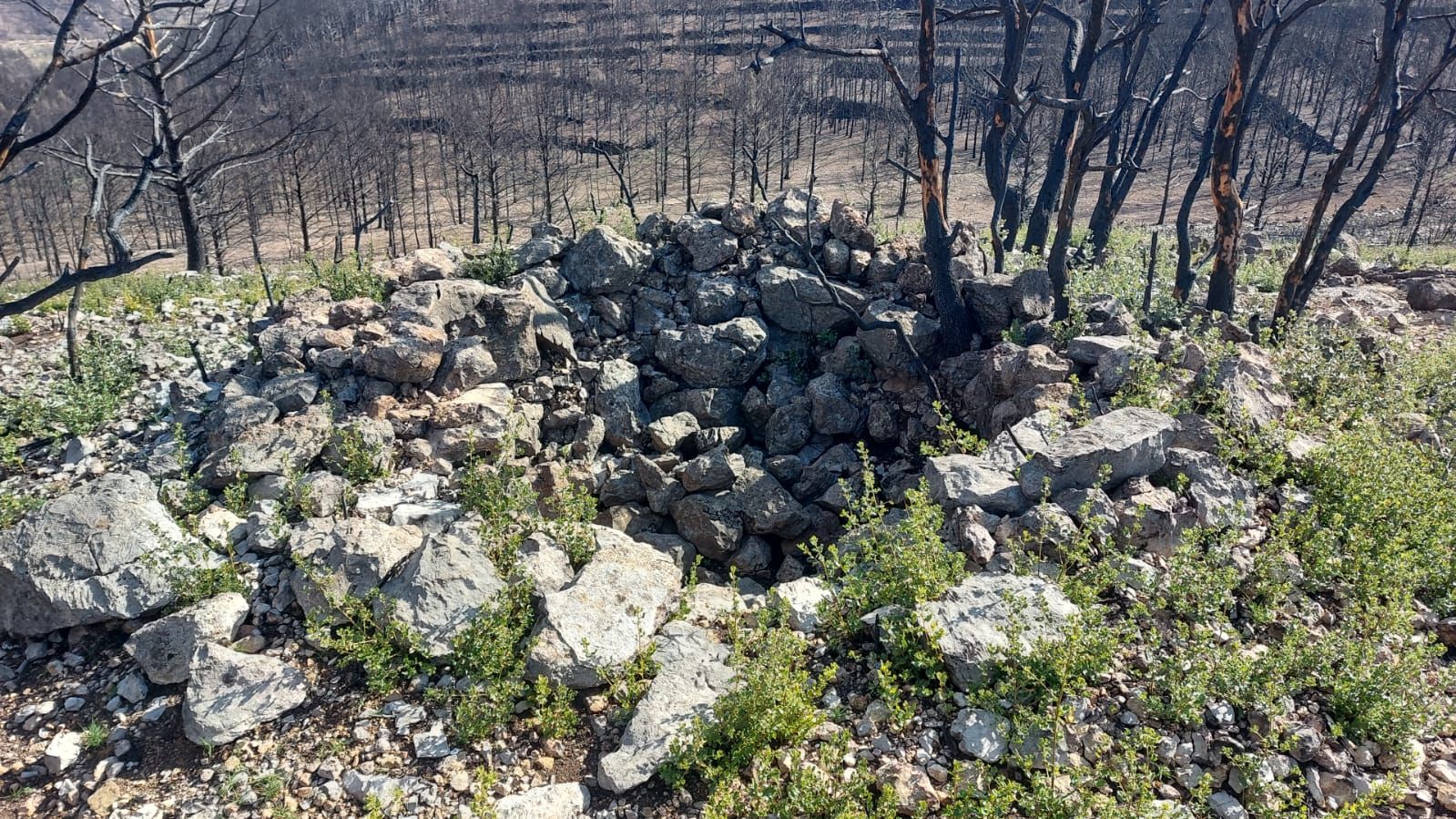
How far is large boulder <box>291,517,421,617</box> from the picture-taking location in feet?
15.9

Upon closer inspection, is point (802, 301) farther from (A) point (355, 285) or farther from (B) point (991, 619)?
(B) point (991, 619)

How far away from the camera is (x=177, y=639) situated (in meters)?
4.55

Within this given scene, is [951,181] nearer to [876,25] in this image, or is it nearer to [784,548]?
[876,25]

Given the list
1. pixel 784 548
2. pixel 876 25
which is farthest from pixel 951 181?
pixel 784 548

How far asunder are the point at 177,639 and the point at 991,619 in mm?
4812

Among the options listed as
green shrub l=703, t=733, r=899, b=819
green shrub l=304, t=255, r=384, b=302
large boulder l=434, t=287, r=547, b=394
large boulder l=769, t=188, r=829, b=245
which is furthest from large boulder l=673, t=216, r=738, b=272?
green shrub l=703, t=733, r=899, b=819

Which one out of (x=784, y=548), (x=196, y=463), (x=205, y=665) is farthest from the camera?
(x=784, y=548)

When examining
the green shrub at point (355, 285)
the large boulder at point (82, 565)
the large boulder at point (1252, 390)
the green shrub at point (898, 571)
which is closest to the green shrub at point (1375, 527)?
the large boulder at point (1252, 390)

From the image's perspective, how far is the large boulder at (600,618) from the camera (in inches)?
174

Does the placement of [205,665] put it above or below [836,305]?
below

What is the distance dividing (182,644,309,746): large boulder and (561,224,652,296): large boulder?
5847mm

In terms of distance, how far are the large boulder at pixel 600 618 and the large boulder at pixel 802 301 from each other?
4534 mm

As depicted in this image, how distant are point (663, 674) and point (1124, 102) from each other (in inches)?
440

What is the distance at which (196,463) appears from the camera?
664 centimetres
